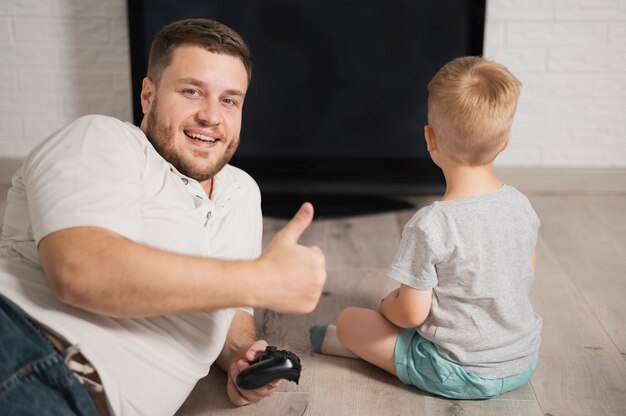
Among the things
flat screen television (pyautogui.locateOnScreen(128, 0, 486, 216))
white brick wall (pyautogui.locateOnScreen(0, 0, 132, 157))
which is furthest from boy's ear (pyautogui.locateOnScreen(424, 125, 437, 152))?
white brick wall (pyautogui.locateOnScreen(0, 0, 132, 157))

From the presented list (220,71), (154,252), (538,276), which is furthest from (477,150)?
(538,276)

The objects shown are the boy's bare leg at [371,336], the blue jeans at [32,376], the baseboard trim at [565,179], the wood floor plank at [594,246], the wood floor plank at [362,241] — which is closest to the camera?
the blue jeans at [32,376]

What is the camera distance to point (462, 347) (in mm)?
1642

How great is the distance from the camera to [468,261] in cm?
157

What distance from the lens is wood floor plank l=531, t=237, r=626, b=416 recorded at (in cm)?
167

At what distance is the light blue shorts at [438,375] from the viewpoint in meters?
1.65

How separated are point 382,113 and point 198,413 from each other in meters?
1.49

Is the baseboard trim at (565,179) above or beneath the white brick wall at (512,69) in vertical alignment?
beneath

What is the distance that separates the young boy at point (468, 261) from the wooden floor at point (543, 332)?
0.20ft

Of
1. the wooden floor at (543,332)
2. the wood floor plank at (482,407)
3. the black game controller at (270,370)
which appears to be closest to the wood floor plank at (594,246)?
the wooden floor at (543,332)

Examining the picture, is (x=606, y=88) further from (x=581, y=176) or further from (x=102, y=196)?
(x=102, y=196)

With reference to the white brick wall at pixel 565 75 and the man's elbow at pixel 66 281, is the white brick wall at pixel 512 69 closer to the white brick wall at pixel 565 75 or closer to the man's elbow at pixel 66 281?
the white brick wall at pixel 565 75

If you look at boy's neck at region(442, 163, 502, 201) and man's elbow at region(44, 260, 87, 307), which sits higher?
boy's neck at region(442, 163, 502, 201)

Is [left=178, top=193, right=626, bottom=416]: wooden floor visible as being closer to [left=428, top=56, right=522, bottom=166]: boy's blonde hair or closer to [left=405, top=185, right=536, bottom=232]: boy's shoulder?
[left=405, top=185, right=536, bottom=232]: boy's shoulder
